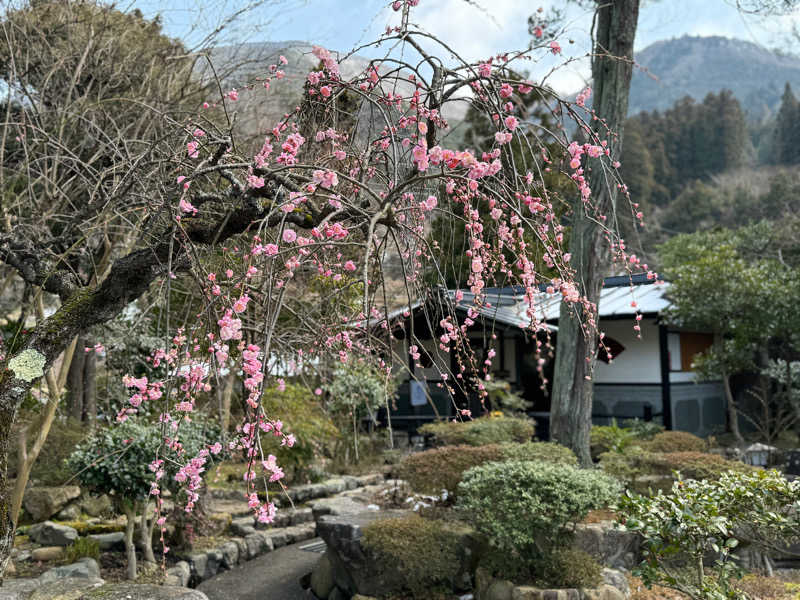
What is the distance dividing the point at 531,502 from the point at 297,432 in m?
4.24

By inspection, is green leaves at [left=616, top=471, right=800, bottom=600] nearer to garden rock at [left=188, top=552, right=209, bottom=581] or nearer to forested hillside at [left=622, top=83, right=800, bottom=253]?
garden rock at [left=188, top=552, right=209, bottom=581]

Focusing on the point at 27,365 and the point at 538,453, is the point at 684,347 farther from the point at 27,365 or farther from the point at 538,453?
the point at 27,365

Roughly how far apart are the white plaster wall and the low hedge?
581cm

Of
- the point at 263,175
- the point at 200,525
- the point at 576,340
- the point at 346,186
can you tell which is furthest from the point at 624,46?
the point at 200,525

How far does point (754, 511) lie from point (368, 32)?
11.0 ft

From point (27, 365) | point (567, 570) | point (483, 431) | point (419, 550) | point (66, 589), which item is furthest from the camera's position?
point (483, 431)

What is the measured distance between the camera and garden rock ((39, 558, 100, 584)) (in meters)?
4.51

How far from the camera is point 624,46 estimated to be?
6.76 m

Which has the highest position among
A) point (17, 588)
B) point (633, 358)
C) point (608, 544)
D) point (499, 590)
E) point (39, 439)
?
point (633, 358)

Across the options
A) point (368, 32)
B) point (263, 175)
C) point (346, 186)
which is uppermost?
point (368, 32)

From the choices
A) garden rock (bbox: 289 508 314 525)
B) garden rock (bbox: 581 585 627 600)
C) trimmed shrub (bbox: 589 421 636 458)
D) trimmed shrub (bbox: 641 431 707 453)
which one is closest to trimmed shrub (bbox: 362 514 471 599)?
garden rock (bbox: 581 585 627 600)

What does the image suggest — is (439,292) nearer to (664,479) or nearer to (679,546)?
(679,546)

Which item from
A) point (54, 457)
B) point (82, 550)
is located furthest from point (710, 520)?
point (54, 457)

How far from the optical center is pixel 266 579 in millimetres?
5609
